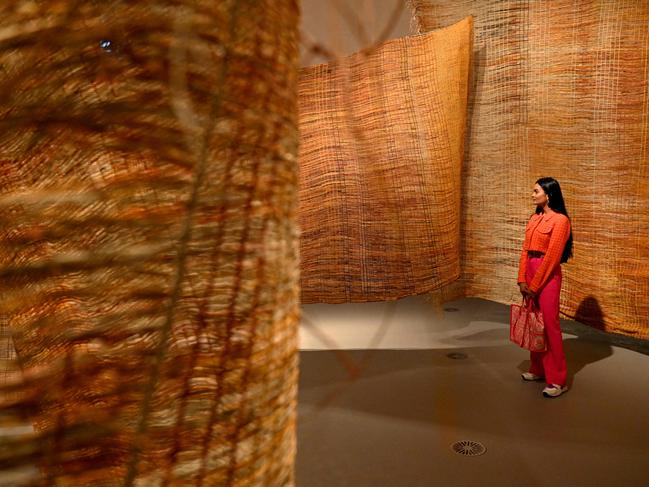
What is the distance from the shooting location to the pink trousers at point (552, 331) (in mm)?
1925

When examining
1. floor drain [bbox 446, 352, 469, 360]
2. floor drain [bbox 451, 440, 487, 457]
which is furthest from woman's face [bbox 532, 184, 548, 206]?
floor drain [bbox 451, 440, 487, 457]

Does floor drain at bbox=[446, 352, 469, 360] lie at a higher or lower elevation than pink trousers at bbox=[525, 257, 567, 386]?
lower

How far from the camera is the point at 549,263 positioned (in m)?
1.93

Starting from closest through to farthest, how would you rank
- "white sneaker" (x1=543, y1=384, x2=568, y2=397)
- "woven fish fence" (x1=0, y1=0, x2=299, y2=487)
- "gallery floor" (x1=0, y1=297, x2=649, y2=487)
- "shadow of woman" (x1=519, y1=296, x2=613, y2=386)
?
1. "woven fish fence" (x1=0, y1=0, x2=299, y2=487)
2. "gallery floor" (x1=0, y1=297, x2=649, y2=487)
3. "white sneaker" (x1=543, y1=384, x2=568, y2=397)
4. "shadow of woman" (x1=519, y1=296, x2=613, y2=386)

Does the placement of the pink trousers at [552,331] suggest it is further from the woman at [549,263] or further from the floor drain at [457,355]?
the floor drain at [457,355]

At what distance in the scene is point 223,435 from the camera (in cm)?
22

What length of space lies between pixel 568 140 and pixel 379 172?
2.80 feet

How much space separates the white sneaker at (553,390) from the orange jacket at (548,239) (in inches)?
13.1

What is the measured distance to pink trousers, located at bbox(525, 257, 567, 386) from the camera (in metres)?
1.92

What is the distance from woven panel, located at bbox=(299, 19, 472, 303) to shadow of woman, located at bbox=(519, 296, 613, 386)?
0.63 metres

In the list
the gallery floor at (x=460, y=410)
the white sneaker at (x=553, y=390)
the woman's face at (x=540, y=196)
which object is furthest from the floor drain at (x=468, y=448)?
the woman's face at (x=540, y=196)

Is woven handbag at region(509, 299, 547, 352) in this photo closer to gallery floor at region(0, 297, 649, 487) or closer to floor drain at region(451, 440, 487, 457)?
gallery floor at region(0, 297, 649, 487)

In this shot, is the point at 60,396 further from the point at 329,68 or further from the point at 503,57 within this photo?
the point at 503,57

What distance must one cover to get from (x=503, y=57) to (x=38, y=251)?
253 cm
